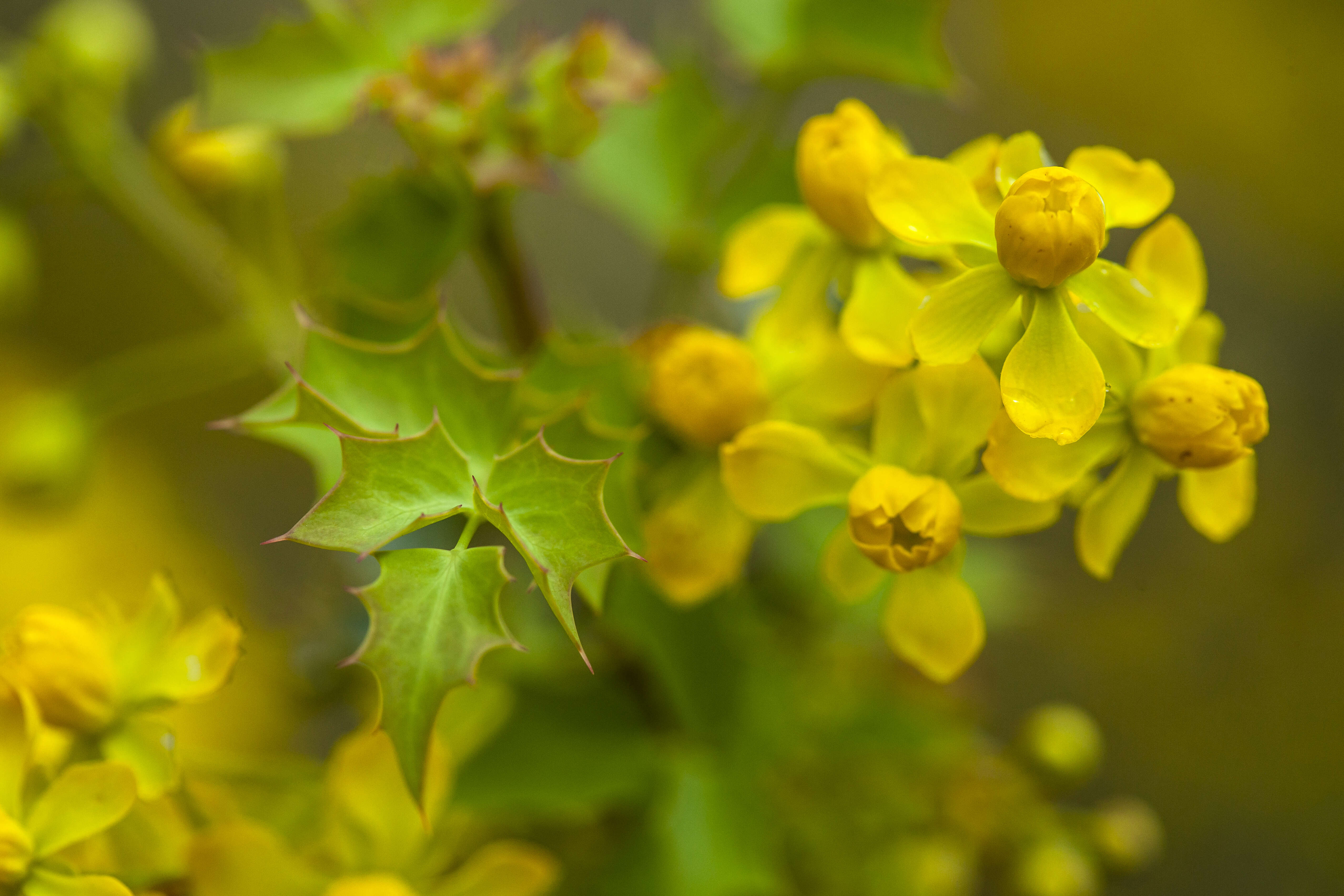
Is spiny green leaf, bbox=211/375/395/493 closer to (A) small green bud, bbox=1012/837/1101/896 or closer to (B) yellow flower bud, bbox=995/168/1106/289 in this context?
(B) yellow flower bud, bbox=995/168/1106/289

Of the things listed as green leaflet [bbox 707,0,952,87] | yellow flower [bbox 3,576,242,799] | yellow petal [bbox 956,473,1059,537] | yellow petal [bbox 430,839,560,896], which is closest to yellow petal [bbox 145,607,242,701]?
yellow flower [bbox 3,576,242,799]

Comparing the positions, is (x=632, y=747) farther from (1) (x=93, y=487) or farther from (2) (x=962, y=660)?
(1) (x=93, y=487)

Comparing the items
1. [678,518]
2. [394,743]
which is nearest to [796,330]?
[678,518]

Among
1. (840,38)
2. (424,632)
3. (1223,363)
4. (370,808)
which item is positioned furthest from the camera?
(1223,363)

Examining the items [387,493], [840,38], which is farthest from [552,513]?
[840,38]

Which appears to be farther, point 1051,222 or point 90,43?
point 90,43

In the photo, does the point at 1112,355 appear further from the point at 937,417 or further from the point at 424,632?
the point at 424,632
